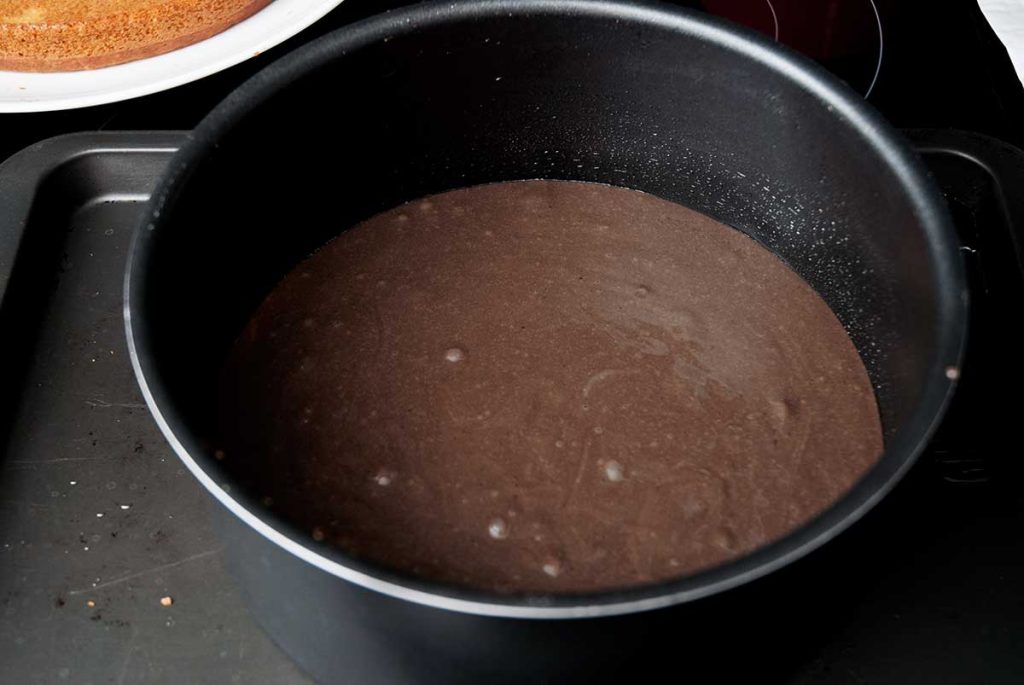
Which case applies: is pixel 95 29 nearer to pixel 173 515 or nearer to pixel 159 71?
pixel 159 71

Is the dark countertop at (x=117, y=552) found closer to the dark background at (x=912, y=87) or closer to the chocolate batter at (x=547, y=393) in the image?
the chocolate batter at (x=547, y=393)

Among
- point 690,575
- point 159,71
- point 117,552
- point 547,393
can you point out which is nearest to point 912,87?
point 547,393

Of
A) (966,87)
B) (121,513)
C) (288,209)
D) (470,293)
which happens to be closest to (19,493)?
(121,513)

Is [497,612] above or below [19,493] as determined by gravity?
above

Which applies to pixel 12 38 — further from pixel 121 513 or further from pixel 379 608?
pixel 379 608

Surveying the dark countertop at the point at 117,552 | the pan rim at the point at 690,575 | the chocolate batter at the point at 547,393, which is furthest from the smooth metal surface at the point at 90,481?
the pan rim at the point at 690,575

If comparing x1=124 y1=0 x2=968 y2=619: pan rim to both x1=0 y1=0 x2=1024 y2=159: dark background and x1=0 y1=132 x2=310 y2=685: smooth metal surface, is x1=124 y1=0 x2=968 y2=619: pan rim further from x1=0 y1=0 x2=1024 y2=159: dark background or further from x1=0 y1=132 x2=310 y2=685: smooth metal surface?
x1=0 y1=0 x2=1024 y2=159: dark background
